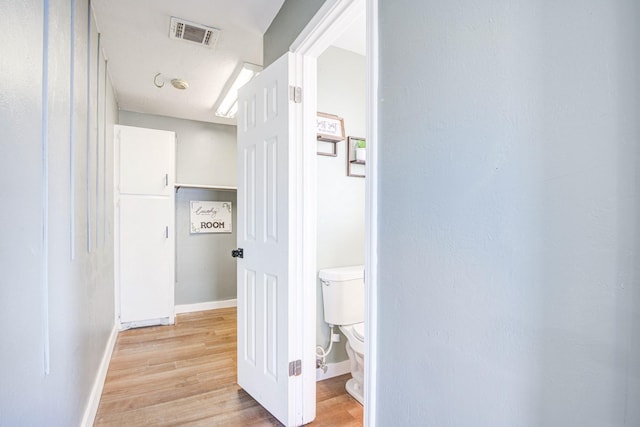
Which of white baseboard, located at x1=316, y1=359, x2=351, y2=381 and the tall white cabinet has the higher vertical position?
the tall white cabinet

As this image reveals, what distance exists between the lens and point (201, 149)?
398cm

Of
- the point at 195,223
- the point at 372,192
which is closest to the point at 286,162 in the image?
the point at 372,192

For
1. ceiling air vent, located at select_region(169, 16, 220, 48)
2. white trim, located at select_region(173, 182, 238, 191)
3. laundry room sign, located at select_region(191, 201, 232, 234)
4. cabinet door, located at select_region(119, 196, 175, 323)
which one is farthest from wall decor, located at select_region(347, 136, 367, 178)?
laundry room sign, located at select_region(191, 201, 232, 234)

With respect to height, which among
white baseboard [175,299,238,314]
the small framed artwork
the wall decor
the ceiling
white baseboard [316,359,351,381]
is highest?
the ceiling

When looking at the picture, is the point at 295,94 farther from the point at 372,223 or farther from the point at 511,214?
the point at 511,214

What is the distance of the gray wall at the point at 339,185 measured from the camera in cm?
224

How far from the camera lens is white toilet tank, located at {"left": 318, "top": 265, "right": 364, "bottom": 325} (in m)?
2.12

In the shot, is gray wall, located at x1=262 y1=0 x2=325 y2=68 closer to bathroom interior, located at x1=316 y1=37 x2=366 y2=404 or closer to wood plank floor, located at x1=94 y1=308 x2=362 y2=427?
bathroom interior, located at x1=316 y1=37 x2=366 y2=404

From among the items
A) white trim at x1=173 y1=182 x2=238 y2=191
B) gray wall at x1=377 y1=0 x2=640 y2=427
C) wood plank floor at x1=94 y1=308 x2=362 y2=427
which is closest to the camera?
gray wall at x1=377 y1=0 x2=640 y2=427

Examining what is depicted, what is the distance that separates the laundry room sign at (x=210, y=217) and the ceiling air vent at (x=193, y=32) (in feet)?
7.15

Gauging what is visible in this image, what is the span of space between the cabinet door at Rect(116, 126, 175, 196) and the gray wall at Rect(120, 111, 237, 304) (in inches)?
19.1

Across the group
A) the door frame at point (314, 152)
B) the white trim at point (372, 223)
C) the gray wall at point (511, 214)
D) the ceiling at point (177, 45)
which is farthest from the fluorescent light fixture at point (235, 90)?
the gray wall at point (511, 214)

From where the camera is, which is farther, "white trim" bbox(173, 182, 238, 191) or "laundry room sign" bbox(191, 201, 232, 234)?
"laundry room sign" bbox(191, 201, 232, 234)

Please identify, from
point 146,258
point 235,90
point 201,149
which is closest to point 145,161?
point 201,149
